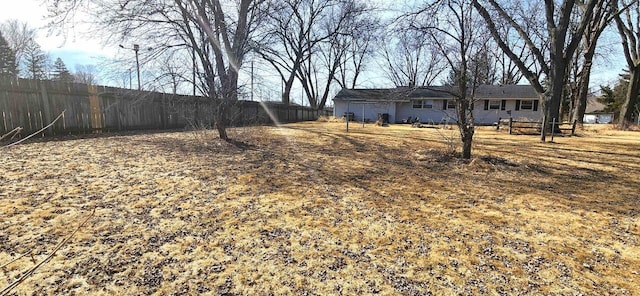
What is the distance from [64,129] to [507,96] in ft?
78.9

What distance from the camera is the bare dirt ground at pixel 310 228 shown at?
2.15 metres

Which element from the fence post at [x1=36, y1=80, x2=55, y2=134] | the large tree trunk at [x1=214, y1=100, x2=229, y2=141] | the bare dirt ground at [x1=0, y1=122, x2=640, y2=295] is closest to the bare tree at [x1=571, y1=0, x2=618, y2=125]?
the bare dirt ground at [x1=0, y1=122, x2=640, y2=295]

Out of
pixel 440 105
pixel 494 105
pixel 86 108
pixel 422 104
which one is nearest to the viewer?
pixel 86 108

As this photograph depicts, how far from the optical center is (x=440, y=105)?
23.0 meters

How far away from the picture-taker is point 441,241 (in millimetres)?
2760

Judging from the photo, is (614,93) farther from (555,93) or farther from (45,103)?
(45,103)

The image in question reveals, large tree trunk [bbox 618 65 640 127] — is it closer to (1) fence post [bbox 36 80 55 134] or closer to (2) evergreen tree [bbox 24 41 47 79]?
(1) fence post [bbox 36 80 55 134]

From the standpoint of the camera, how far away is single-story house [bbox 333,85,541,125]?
21250mm

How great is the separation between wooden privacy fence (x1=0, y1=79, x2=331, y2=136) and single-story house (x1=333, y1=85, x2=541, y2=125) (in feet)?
39.7

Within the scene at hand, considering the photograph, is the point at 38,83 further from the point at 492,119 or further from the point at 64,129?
the point at 492,119

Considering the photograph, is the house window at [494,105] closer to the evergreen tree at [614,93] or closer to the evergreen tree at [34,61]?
the evergreen tree at [614,93]

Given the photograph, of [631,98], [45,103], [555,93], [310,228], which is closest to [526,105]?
[631,98]

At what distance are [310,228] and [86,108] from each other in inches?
364

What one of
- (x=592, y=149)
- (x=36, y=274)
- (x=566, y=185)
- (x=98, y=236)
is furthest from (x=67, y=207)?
(x=592, y=149)
